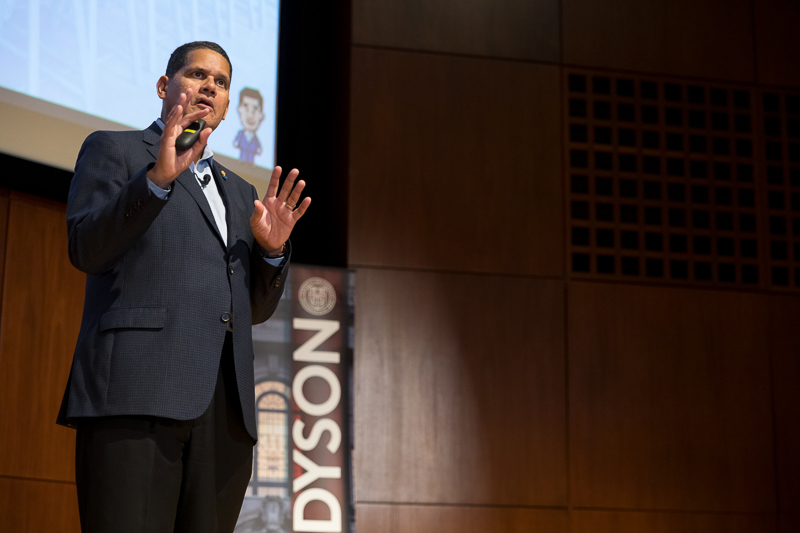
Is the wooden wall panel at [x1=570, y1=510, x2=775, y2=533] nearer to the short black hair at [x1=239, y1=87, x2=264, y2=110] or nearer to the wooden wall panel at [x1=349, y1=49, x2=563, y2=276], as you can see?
the wooden wall panel at [x1=349, y1=49, x2=563, y2=276]

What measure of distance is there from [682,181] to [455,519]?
196cm

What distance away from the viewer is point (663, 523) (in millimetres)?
3879

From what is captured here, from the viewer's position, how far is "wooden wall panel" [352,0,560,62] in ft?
13.7

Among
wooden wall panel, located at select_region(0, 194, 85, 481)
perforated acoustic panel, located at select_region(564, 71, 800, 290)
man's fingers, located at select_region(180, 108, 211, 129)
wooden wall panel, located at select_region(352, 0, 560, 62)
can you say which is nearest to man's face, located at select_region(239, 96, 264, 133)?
wooden wall panel, located at select_region(352, 0, 560, 62)

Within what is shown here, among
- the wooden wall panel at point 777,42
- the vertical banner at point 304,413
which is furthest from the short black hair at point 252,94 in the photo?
the wooden wall panel at point 777,42

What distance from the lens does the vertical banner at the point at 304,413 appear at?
11.3 feet

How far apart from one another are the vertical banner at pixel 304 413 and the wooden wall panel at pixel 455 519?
17 centimetres

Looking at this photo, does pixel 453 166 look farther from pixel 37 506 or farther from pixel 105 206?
pixel 105 206

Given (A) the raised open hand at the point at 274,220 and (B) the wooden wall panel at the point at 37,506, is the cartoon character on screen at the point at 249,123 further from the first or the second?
(A) the raised open hand at the point at 274,220

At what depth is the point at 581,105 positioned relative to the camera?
14.2 feet

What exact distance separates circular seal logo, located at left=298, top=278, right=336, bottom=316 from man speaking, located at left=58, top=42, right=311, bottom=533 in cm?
214

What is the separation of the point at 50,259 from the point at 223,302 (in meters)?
2.12

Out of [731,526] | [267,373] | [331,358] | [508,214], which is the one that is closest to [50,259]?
[267,373]

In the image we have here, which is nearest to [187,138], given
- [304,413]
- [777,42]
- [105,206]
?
[105,206]
